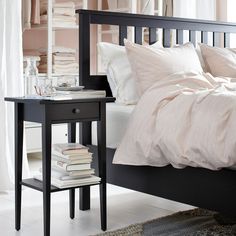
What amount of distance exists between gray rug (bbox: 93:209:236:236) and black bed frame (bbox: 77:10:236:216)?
0.18 metres

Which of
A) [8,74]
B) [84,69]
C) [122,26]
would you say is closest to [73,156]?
[84,69]

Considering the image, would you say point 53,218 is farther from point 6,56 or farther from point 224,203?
point 6,56

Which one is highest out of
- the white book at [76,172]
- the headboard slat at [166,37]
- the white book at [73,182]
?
the headboard slat at [166,37]

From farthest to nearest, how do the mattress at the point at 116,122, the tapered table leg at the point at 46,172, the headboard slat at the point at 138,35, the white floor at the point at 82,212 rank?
the headboard slat at the point at 138,35 → the mattress at the point at 116,122 → the white floor at the point at 82,212 → the tapered table leg at the point at 46,172

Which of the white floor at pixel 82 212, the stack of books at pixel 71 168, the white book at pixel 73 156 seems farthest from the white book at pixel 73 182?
the white floor at pixel 82 212

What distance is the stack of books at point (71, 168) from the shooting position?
2574mm

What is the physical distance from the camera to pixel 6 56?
358 centimetres

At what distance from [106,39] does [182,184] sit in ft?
9.96

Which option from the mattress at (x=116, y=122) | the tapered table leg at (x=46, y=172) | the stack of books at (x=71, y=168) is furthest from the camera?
the mattress at (x=116, y=122)

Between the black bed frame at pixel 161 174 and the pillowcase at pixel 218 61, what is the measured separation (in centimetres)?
25

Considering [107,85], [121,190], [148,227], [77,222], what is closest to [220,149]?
[148,227]

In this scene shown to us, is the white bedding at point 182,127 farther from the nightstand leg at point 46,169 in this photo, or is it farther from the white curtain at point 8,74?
the white curtain at point 8,74

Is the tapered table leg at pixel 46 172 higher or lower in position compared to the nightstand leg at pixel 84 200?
higher

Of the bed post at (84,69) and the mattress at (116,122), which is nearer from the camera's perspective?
the mattress at (116,122)
